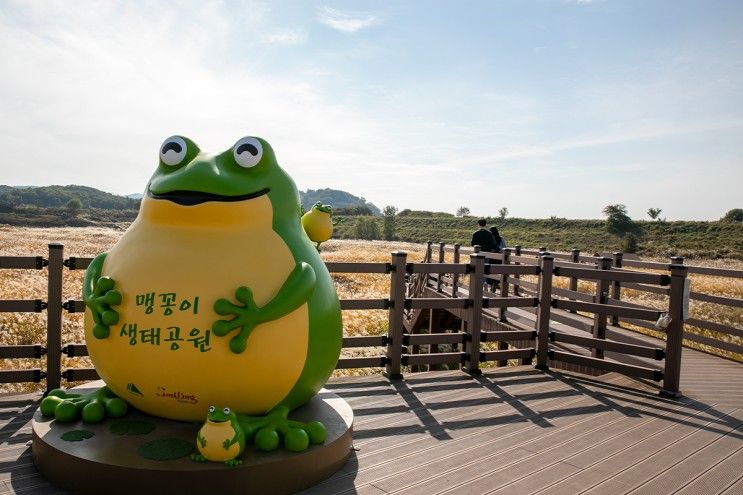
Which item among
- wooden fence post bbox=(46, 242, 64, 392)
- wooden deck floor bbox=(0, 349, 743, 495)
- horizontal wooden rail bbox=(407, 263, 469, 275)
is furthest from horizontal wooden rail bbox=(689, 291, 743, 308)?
wooden fence post bbox=(46, 242, 64, 392)

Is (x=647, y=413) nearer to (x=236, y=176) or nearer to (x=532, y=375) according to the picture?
(x=532, y=375)

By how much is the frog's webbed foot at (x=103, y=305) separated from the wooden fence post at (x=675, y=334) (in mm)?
5263

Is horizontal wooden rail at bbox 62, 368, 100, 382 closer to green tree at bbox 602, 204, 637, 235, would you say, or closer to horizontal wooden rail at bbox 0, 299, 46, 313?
horizontal wooden rail at bbox 0, 299, 46, 313

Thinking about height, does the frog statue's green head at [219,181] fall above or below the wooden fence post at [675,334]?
above

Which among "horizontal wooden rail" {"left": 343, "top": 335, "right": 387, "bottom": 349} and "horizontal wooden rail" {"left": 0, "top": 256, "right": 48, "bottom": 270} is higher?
"horizontal wooden rail" {"left": 0, "top": 256, "right": 48, "bottom": 270}

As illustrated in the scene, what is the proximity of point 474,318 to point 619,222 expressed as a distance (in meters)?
69.0

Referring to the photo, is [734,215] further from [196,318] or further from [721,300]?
[196,318]

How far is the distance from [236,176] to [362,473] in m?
2.13

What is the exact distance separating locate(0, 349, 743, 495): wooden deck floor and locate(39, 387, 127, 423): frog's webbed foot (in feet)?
1.09

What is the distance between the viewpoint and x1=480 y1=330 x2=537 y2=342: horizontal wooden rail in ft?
22.1

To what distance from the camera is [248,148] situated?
3768mm

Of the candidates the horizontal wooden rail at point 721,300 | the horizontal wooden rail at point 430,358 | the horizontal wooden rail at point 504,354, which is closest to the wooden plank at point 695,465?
the horizontal wooden rail at point 504,354

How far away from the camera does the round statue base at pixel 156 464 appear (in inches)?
123

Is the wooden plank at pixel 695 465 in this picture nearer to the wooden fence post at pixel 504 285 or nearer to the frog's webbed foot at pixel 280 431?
the frog's webbed foot at pixel 280 431
